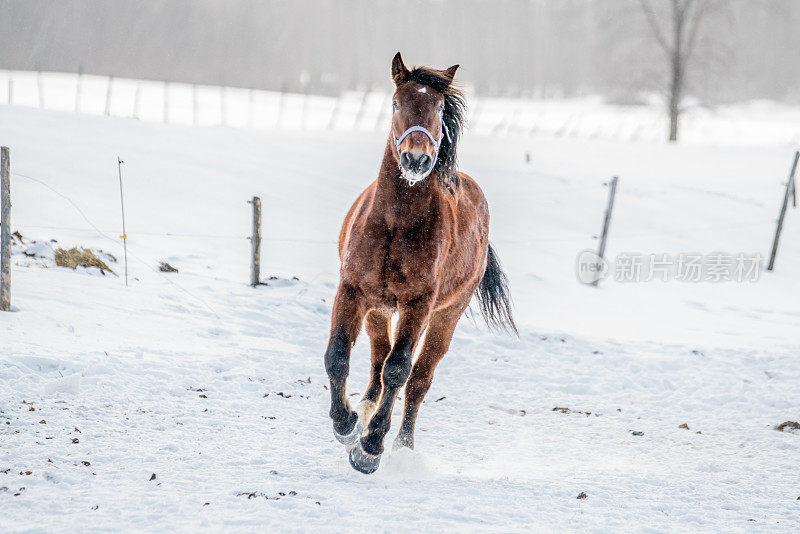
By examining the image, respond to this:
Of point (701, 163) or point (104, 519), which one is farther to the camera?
point (701, 163)

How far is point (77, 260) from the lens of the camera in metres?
7.83

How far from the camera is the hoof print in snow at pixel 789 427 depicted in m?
5.83

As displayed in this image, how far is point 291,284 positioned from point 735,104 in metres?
58.5

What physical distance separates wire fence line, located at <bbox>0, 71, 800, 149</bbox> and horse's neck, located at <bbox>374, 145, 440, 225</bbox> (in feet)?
44.1

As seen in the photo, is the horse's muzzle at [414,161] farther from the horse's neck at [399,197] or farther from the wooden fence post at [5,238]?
the wooden fence post at [5,238]

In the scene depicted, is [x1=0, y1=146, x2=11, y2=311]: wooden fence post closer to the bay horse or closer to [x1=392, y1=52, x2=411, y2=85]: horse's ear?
the bay horse

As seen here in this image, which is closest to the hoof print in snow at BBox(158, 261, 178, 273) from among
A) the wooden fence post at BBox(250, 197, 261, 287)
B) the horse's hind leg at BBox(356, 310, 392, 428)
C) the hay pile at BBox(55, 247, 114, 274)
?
the hay pile at BBox(55, 247, 114, 274)

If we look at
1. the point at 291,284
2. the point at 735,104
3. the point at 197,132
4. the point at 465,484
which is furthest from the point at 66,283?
the point at 735,104

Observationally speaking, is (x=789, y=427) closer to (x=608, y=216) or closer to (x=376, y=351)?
(x=376, y=351)

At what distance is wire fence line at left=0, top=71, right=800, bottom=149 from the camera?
22031 millimetres

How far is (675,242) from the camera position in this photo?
50.8 feet

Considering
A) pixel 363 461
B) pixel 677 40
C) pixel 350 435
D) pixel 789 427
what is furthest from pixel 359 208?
pixel 677 40

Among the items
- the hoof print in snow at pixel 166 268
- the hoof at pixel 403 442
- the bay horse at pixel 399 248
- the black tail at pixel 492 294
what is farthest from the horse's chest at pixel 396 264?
the hoof print in snow at pixel 166 268

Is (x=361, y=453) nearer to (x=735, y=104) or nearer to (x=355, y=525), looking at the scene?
(x=355, y=525)
